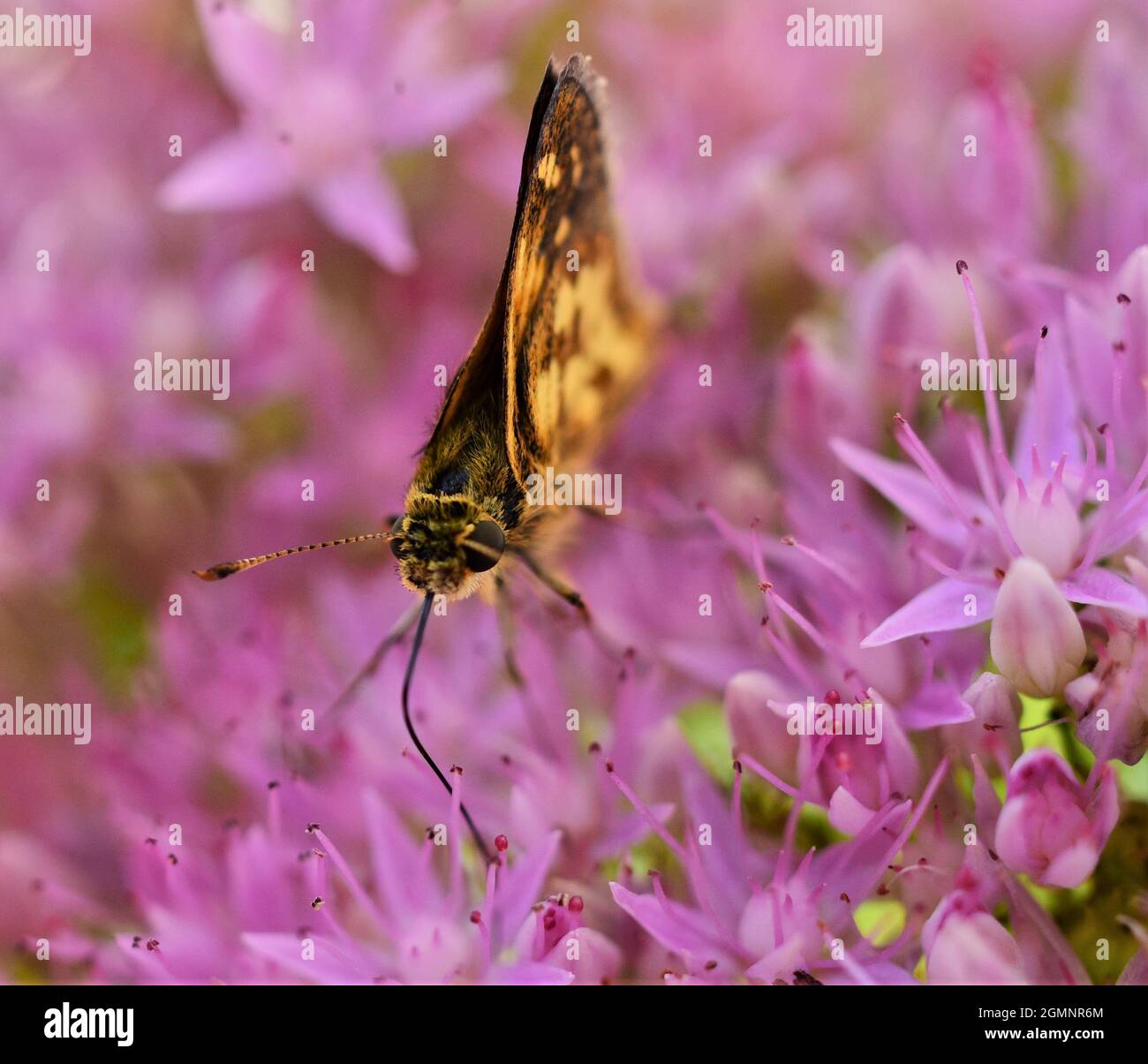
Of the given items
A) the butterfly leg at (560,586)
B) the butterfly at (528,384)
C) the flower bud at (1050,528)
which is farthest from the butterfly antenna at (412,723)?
the flower bud at (1050,528)

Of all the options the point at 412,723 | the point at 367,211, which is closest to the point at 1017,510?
the point at 412,723

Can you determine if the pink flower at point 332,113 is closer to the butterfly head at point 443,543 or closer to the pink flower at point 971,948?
the butterfly head at point 443,543

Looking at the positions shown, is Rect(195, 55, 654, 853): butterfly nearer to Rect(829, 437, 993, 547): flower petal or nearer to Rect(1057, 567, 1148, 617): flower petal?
Rect(829, 437, 993, 547): flower petal

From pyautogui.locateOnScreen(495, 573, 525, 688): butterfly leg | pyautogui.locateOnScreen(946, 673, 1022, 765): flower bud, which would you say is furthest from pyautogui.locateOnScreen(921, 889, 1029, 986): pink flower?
pyautogui.locateOnScreen(495, 573, 525, 688): butterfly leg

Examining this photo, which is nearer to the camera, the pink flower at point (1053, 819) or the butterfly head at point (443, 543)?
the pink flower at point (1053, 819)

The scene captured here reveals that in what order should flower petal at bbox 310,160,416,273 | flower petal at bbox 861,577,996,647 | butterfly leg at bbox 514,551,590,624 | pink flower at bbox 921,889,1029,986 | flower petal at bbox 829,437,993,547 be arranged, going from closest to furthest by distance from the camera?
pink flower at bbox 921,889,1029,986 < flower petal at bbox 861,577,996,647 < flower petal at bbox 829,437,993,547 < butterfly leg at bbox 514,551,590,624 < flower petal at bbox 310,160,416,273

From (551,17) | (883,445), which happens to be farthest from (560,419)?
(551,17)

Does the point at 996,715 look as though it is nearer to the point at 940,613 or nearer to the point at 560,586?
the point at 940,613
